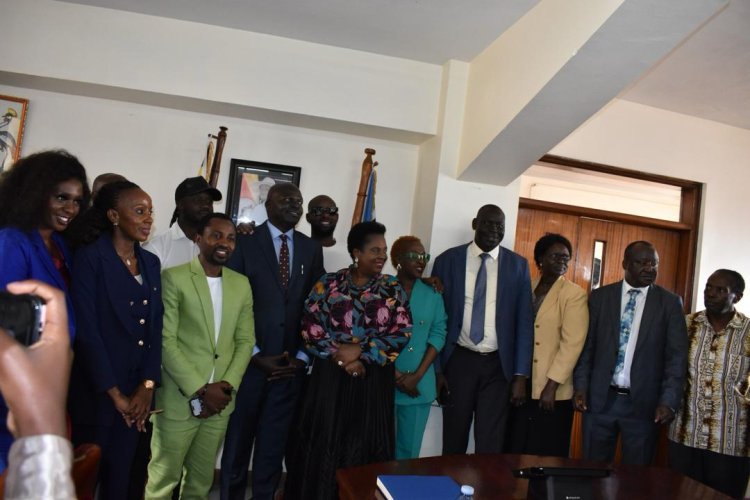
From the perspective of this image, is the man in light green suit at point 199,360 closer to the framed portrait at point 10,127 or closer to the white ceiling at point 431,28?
the white ceiling at point 431,28

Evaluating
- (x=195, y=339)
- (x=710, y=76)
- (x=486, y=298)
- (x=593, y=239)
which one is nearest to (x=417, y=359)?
(x=486, y=298)

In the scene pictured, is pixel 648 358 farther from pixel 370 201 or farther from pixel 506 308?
pixel 370 201

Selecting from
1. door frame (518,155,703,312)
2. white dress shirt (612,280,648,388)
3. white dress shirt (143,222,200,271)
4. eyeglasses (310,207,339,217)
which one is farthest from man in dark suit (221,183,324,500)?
door frame (518,155,703,312)

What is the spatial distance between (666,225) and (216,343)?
14.1 feet

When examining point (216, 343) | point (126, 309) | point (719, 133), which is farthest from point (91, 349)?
point (719, 133)

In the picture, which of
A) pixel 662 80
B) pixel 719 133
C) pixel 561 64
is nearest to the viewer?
pixel 561 64

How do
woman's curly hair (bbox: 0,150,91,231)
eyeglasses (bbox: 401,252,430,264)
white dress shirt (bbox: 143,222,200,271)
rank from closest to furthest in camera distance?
1. woman's curly hair (bbox: 0,150,91,231)
2. white dress shirt (bbox: 143,222,200,271)
3. eyeglasses (bbox: 401,252,430,264)

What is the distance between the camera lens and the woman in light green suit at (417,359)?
319 centimetres

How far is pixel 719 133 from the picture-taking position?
518 cm

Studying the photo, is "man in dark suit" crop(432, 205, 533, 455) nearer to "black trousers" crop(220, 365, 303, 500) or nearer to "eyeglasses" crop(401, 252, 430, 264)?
"eyeglasses" crop(401, 252, 430, 264)

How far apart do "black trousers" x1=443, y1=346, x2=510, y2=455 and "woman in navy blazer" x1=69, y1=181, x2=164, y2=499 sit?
1.80 metres

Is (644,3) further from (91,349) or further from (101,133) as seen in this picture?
(101,133)

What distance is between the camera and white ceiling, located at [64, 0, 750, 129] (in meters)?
3.64

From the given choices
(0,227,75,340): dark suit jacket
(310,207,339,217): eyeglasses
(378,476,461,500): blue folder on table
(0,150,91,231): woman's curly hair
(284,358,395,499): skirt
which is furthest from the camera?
(310,207,339,217): eyeglasses
